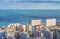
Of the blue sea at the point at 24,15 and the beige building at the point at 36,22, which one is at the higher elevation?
the blue sea at the point at 24,15

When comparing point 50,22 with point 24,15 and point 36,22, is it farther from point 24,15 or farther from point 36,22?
point 24,15

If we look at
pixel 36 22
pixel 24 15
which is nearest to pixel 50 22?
pixel 36 22

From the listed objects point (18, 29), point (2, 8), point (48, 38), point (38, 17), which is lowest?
point (48, 38)

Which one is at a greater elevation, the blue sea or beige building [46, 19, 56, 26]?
the blue sea

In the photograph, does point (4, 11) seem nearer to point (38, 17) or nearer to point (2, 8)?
point (2, 8)

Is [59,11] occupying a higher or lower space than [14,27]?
higher

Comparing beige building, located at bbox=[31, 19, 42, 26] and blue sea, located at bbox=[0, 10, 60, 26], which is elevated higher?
blue sea, located at bbox=[0, 10, 60, 26]

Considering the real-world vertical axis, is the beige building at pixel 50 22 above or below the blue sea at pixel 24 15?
below

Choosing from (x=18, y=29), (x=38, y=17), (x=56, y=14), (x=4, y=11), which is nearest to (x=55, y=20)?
(x=56, y=14)
